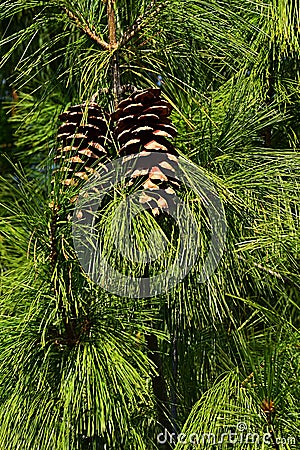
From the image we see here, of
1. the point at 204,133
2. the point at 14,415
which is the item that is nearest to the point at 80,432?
the point at 14,415

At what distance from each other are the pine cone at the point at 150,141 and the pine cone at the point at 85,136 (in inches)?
0.6

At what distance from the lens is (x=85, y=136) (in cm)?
58

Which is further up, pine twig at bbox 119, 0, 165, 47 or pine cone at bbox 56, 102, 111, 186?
pine twig at bbox 119, 0, 165, 47

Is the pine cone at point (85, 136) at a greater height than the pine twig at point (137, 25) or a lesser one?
lesser

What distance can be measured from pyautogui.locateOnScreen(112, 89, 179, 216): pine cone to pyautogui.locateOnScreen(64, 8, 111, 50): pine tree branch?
0.07 metres

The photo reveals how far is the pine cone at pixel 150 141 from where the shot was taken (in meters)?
0.56

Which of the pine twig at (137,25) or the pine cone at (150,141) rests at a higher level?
the pine twig at (137,25)

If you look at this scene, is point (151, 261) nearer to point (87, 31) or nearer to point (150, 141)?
point (150, 141)

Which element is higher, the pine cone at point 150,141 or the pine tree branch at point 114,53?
the pine tree branch at point 114,53

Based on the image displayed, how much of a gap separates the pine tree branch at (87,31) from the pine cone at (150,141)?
0.23 ft

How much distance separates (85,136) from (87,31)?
114 mm

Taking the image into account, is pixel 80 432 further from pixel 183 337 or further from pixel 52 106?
pixel 52 106

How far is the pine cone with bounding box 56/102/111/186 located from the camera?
575 mm

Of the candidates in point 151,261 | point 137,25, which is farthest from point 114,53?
point 151,261
